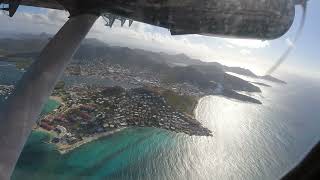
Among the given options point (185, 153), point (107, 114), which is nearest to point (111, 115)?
point (107, 114)

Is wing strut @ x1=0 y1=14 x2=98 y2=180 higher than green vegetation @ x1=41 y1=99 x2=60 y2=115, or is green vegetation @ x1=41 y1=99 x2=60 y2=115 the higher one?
wing strut @ x1=0 y1=14 x2=98 y2=180

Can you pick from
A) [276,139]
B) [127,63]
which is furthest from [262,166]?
[127,63]

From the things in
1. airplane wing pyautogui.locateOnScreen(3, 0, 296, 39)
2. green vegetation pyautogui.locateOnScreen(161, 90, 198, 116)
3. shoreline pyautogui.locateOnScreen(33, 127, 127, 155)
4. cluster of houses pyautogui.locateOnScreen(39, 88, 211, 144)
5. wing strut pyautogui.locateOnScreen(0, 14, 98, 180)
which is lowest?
green vegetation pyautogui.locateOnScreen(161, 90, 198, 116)

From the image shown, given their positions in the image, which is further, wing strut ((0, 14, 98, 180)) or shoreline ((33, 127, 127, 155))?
shoreline ((33, 127, 127, 155))

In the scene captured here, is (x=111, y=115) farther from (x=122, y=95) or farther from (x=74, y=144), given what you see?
(x=122, y=95)

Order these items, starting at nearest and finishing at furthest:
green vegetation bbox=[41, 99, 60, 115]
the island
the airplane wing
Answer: the airplane wing, the island, green vegetation bbox=[41, 99, 60, 115]

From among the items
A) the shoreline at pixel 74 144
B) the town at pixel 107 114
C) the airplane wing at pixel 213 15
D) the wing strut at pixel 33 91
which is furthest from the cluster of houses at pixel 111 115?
the airplane wing at pixel 213 15

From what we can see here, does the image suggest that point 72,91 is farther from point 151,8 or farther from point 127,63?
point 151,8

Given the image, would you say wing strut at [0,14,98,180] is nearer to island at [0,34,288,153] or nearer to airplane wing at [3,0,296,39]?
airplane wing at [3,0,296,39]

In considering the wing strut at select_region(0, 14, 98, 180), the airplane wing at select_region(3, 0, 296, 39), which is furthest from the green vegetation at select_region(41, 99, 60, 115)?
the airplane wing at select_region(3, 0, 296, 39)
